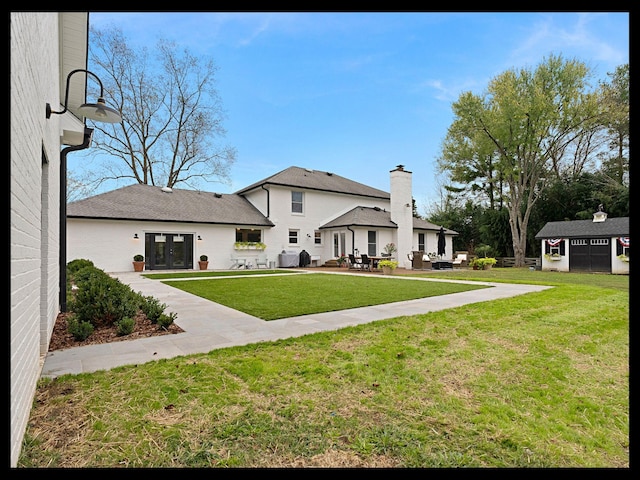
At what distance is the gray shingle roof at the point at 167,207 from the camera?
1691 cm

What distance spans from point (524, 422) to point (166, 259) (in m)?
18.5

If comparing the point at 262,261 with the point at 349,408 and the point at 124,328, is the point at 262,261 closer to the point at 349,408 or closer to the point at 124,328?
the point at 124,328

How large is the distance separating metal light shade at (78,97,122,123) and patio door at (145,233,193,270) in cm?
1376

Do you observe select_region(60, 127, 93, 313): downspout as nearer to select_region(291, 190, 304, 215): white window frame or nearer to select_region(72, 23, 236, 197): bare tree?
select_region(291, 190, 304, 215): white window frame

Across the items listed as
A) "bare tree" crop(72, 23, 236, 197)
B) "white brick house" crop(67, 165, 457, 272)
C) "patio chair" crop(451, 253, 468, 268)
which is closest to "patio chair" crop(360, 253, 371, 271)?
"white brick house" crop(67, 165, 457, 272)

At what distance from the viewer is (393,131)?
21.2 meters

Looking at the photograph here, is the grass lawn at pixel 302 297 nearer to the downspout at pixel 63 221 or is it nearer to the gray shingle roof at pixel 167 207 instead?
the downspout at pixel 63 221

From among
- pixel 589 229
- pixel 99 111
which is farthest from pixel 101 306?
pixel 589 229

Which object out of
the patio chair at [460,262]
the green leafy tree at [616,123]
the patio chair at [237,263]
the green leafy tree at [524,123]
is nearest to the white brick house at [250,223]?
the patio chair at [237,263]

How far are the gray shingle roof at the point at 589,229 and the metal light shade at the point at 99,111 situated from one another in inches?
866

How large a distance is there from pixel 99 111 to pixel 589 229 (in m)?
22.7
